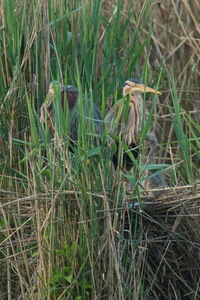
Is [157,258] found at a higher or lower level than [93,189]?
lower

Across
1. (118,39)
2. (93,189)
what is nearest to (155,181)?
(118,39)

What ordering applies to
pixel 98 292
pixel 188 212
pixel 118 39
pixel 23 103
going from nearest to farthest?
1. pixel 98 292
2. pixel 188 212
3. pixel 23 103
4. pixel 118 39

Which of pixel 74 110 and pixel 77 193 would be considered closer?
pixel 77 193

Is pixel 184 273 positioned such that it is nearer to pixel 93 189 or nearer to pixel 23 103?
pixel 93 189

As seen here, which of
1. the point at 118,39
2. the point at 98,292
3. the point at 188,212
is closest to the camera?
the point at 98,292

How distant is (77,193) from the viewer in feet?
13.2

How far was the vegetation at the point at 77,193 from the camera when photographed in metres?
4.02

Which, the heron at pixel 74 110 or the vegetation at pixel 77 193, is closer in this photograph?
the vegetation at pixel 77 193

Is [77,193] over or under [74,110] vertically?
under

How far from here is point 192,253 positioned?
4.36 m

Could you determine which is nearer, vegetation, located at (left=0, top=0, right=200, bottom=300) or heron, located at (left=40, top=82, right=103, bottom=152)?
vegetation, located at (left=0, top=0, right=200, bottom=300)

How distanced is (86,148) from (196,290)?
892mm

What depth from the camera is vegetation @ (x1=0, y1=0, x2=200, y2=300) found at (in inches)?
158

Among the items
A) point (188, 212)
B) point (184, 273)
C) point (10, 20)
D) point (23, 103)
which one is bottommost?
point (184, 273)
